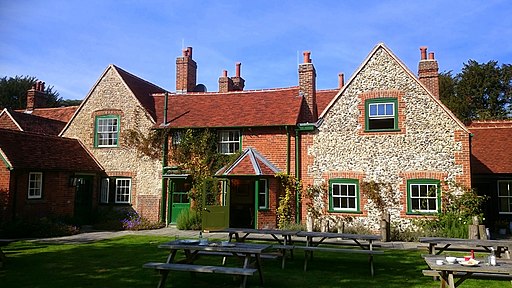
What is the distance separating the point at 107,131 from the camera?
2128cm

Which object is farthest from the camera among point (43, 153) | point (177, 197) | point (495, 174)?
point (177, 197)

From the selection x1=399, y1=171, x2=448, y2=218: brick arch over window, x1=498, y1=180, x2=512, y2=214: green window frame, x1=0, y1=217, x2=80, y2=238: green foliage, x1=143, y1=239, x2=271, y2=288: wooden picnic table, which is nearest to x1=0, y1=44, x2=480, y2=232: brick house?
x1=399, y1=171, x2=448, y2=218: brick arch over window

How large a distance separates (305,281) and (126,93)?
52.4 ft

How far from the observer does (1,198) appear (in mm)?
15688

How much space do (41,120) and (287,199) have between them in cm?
1675

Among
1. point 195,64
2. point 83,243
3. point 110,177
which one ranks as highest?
point 195,64

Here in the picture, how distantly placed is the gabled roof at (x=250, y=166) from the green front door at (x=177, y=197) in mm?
2327

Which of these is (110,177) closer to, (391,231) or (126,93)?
(126,93)

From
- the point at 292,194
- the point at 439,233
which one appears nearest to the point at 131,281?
the point at 292,194

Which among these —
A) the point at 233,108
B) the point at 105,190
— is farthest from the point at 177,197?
the point at 233,108

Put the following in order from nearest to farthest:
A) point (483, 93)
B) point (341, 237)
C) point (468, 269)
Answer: point (468, 269) → point (341, 237) → point (483, 93)

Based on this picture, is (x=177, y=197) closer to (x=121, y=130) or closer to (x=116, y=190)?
(x=116, y=190)

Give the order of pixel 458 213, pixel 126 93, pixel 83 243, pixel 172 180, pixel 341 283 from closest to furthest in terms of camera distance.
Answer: pixel 341 283, pixel 83 243, pixel 458 213, pixel 172 180, pixel 126 93

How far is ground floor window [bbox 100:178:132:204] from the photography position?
2039 centimetres
